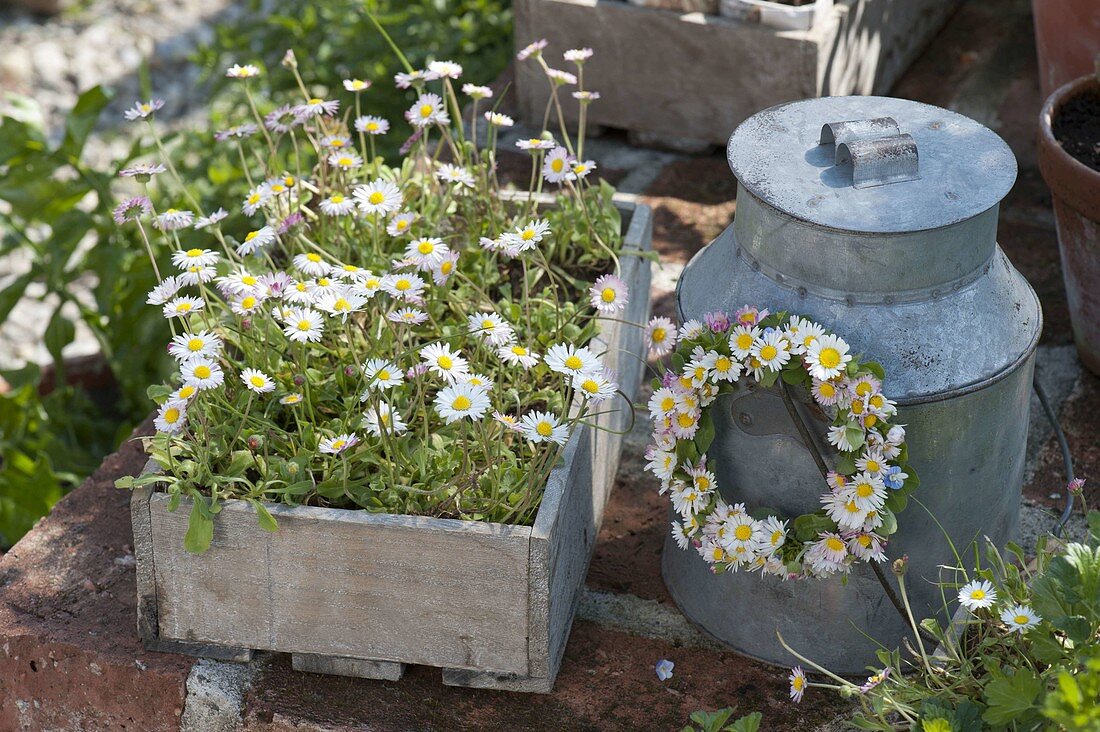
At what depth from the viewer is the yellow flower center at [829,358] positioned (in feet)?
5.46

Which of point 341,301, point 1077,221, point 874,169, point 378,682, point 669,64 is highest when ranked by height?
point 874,169

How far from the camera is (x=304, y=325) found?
1899 millimetres

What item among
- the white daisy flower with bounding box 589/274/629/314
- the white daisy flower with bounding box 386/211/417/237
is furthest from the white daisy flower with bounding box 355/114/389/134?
the white daisy flower with bounding box 589/274/629/314

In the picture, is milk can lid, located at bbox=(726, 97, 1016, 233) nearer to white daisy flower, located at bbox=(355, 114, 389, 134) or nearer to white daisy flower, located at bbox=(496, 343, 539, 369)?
white daisy flower, located at bbox=(496, 343, 539, 369)

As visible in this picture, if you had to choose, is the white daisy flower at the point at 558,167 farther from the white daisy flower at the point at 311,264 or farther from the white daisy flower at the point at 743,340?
the white daisy flower at the point at 743,340

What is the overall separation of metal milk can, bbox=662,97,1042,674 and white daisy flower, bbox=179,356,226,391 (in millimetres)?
705

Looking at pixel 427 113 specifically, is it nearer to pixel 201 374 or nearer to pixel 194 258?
pixel 194 258

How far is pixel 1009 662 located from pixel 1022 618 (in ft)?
0.58

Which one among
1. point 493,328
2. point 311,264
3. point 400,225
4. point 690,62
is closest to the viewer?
point 493,328

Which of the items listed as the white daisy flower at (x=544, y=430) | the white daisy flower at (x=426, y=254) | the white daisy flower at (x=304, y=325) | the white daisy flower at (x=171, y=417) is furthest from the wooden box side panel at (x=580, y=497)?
the white daisy flower at (x=171, y=417)

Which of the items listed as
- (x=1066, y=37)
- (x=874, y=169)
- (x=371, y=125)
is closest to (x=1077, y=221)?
(x=1066, y=37)

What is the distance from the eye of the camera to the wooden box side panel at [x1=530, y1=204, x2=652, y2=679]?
1.83 m

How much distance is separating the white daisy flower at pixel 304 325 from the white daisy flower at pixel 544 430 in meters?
0.34

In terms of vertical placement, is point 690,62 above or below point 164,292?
below
